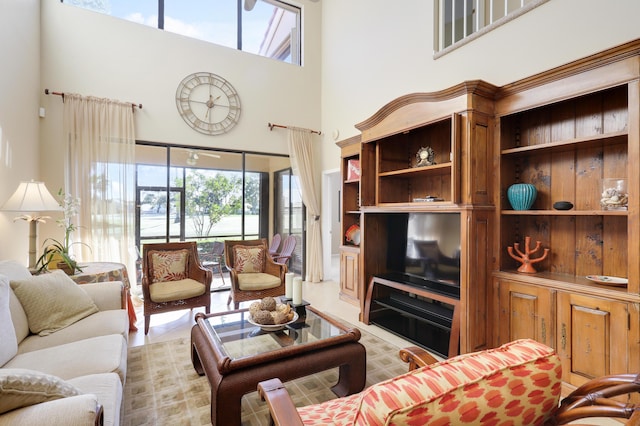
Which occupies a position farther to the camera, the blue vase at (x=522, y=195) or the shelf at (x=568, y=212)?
the blue vase at (x=522, y=195)

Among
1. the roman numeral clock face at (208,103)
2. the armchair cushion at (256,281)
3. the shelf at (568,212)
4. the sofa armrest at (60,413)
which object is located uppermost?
the roman numeral clock face at (208,103)

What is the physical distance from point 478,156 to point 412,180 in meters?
1.25

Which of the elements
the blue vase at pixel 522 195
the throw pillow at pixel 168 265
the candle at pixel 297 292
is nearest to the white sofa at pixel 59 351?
the throw pillow at pixel 168 265

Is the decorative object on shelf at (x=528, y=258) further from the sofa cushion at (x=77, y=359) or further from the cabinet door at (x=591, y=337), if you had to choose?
the sofa cushion at (x=77, y=359)

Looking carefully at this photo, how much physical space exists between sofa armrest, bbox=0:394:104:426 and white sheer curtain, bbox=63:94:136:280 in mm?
3684

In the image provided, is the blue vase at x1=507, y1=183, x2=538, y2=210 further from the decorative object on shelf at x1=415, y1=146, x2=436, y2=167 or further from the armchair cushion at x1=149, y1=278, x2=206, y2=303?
the armchair cushion at x1=149, y1=278, x2=206, y2=303

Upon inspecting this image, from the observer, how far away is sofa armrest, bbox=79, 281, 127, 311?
2561 mm

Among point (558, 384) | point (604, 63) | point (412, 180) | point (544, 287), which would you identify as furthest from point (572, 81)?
point (558, 384)

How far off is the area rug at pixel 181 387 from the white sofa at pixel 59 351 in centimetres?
22

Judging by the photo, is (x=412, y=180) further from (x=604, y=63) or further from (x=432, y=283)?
(x=604, y=63)

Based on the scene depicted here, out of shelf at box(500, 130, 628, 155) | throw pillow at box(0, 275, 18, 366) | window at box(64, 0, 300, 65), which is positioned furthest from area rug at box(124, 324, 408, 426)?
window at box(64, 0, 300, 65)

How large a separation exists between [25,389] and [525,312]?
10.0ft

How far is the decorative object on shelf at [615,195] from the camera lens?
2.19 m

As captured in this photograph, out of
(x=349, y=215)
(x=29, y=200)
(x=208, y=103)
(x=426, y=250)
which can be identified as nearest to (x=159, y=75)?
(x=208, y=103)
